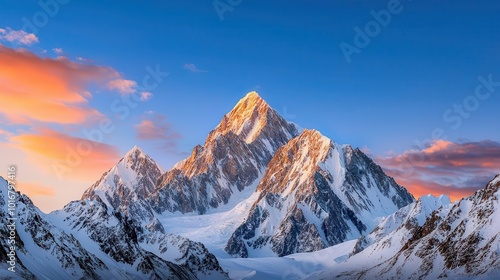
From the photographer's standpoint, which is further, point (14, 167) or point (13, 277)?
point (13, 277)

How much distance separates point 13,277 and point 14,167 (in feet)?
197

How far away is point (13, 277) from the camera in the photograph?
19800 centimetres

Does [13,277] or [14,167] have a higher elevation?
[14,167]

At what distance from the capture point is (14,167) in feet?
493
